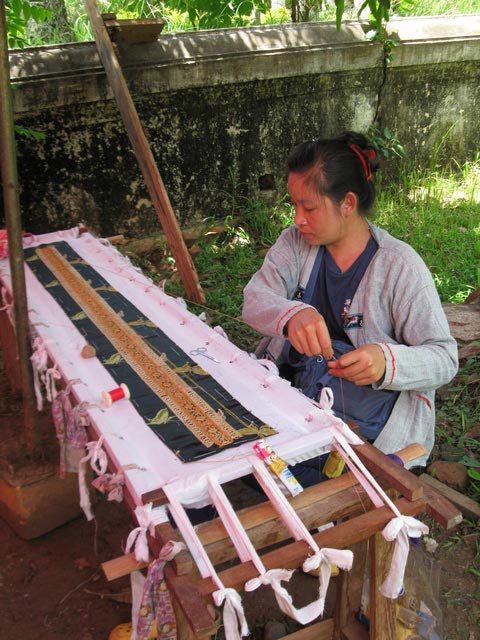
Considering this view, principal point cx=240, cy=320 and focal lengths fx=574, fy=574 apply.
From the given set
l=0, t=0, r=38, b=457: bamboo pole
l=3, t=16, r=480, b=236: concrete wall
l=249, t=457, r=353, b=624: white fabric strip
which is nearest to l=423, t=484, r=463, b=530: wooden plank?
l=249, t=457, r=353, b=624: white fabric strip

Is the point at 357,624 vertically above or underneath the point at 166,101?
underneath

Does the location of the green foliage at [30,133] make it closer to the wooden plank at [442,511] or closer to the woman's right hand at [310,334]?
the woman's right hand at [310,334]

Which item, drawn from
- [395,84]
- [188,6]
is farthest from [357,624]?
[188,6]

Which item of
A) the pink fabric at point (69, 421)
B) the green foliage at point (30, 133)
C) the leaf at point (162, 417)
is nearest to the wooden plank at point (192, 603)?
the leaf at point (162, 417)

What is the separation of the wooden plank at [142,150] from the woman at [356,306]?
153 centimetres

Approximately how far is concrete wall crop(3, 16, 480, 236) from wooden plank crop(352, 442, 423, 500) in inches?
125

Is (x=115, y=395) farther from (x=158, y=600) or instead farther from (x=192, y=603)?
(x=192, y=603)

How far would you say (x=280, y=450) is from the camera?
146 centimetres

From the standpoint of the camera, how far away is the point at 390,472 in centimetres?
135

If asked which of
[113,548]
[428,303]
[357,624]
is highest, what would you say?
[428,303]

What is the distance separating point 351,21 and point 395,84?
67 centimetres

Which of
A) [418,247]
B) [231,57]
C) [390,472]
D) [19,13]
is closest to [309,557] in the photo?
[390,472]

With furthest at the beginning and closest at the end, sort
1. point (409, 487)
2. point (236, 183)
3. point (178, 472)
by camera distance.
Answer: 1. point (236, 183)
2. point (178, 472)
3. point (409, 487)

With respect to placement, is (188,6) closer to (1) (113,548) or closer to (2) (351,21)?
(2) (351,21)
